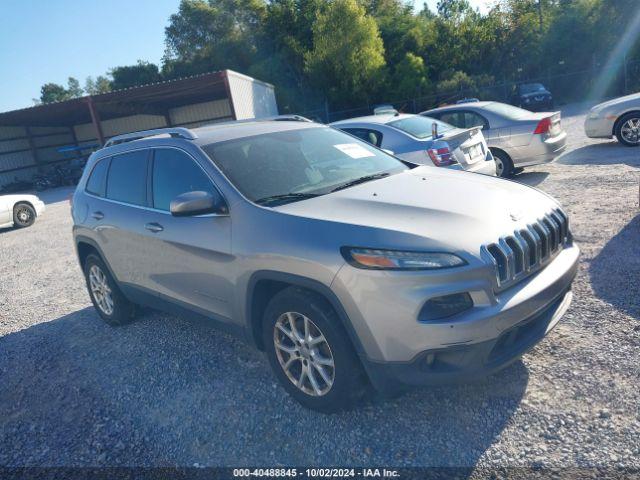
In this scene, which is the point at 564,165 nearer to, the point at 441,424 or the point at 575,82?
the point at 441,424

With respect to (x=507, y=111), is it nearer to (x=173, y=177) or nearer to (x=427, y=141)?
(x=427, y=141)

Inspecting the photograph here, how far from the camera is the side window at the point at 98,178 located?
4738 millimetres

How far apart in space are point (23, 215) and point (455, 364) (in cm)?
1444

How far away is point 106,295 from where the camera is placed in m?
4.93

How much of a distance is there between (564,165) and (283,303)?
342 inches

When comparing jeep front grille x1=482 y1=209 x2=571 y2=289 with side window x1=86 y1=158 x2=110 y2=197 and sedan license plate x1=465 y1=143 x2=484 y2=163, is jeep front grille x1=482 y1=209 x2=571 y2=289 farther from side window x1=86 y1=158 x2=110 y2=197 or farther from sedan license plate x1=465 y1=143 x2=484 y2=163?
sedan license plate x1=465 y1=143 x2=484 y2=163

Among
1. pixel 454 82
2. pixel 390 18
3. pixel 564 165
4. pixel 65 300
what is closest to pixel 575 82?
pixel 454 82

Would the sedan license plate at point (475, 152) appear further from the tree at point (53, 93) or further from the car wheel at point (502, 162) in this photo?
the tree at point (53, 93)

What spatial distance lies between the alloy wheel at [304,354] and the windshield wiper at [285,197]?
0.74m

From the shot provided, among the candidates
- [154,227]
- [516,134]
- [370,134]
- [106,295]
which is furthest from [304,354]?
[516,134]

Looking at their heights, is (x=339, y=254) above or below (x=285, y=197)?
below

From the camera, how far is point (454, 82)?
29766mm

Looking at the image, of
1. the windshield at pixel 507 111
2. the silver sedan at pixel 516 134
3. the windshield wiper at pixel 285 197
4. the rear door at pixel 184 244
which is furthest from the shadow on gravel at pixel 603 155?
the rear door at pixel 184 244

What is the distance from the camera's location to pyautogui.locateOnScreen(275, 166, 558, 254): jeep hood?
2520 millimetres
